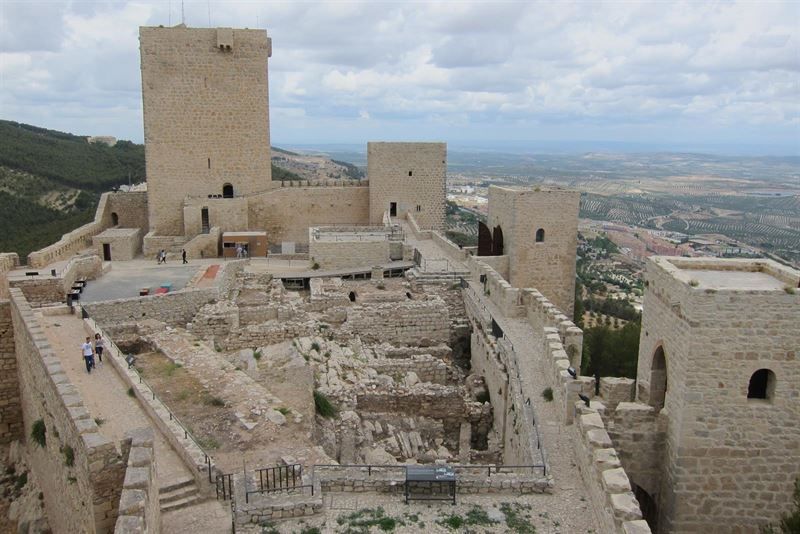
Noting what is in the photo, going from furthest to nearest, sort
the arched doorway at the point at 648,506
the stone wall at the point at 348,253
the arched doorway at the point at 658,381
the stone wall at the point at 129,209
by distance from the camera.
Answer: the stone wall at the point at 129,209, the stone wall at the point at 348,253, the arched doorway at the point at 658,381, the arched doorway at the point at 648,506

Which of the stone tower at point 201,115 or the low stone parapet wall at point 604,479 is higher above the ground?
the stone tower at point 201,115

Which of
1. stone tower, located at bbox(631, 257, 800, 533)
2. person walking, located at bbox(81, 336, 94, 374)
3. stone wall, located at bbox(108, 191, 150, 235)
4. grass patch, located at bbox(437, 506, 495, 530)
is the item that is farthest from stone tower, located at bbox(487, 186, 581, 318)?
stone wall, located at bbox(108, 191, 150, 235)

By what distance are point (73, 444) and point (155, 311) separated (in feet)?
26.6

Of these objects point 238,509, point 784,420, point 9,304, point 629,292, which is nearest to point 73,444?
point 238,509

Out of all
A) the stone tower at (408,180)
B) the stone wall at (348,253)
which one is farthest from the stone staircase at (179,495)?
the stone tower at (408,180)

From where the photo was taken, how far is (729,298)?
7.44 meters

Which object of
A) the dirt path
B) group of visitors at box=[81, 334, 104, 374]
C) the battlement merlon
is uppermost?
the battlement merlon

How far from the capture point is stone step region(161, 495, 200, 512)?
24.8 ft

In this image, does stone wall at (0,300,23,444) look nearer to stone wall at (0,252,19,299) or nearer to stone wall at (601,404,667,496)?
stone wall at (0,252,19,299)

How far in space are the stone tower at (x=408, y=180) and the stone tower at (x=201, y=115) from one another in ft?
14.5

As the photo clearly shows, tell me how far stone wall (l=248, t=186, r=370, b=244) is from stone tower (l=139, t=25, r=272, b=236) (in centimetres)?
93

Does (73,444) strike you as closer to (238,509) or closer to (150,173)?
(238,509)

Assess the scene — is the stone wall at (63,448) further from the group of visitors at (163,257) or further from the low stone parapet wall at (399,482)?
the group of visitors at (163,257)

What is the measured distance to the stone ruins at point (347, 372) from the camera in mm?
7531
